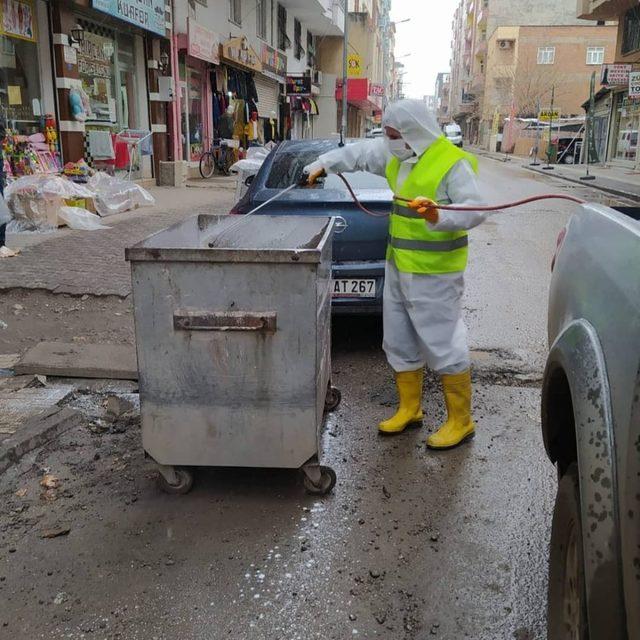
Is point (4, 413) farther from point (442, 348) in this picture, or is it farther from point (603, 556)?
point (603, 556)

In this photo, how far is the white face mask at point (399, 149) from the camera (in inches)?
151

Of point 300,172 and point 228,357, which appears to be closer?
point 228,357

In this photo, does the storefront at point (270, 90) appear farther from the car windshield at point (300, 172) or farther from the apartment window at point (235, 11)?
the car windshield at point (300, 172)

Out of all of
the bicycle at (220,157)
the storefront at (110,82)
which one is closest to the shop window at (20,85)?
the storefront at (110,82)

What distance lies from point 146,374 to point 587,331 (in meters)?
2.00

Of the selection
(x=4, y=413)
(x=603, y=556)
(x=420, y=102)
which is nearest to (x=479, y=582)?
(x=603, y=556)

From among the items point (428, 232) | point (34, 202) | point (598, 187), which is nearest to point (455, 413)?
point (428, 232)

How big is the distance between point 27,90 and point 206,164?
8.72 meters

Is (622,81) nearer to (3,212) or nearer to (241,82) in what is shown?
(241,82)

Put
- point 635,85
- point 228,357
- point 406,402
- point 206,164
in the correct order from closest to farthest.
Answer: point 228,357, point 406,402, point 206,164, point 635,85


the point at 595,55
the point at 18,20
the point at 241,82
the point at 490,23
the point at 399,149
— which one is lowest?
the point at 399,149

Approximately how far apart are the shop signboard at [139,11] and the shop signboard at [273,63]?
413 inches

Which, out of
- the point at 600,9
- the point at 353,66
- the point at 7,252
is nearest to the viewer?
the point at 7,252

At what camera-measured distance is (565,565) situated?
2057 millimetres
